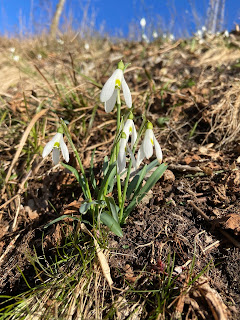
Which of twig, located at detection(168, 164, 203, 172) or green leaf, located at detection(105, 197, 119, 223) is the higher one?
green leaf, located at detection(105, 197, 119, 223)

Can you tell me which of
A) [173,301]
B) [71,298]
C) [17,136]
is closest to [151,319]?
[173,301]

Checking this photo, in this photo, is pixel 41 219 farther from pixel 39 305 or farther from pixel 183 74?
pixel 183 74

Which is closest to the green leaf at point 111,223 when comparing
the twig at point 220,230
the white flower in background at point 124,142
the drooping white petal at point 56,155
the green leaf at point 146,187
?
the green leaf at point 146,187

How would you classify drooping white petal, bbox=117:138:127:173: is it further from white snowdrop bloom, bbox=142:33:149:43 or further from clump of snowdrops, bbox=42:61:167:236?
white snowdrop bloom, bbox=142:33:149:43

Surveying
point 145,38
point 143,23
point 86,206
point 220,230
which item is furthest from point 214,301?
point 143,23

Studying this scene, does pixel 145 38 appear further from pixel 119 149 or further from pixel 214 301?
pixel 214 301

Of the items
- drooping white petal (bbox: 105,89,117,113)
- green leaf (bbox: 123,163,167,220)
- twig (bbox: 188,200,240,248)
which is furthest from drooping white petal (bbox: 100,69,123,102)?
twig (bbox: 188,200,240,248)

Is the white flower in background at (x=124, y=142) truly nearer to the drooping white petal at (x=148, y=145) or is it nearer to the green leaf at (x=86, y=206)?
the drooping white petal at (x=148, y=145)
